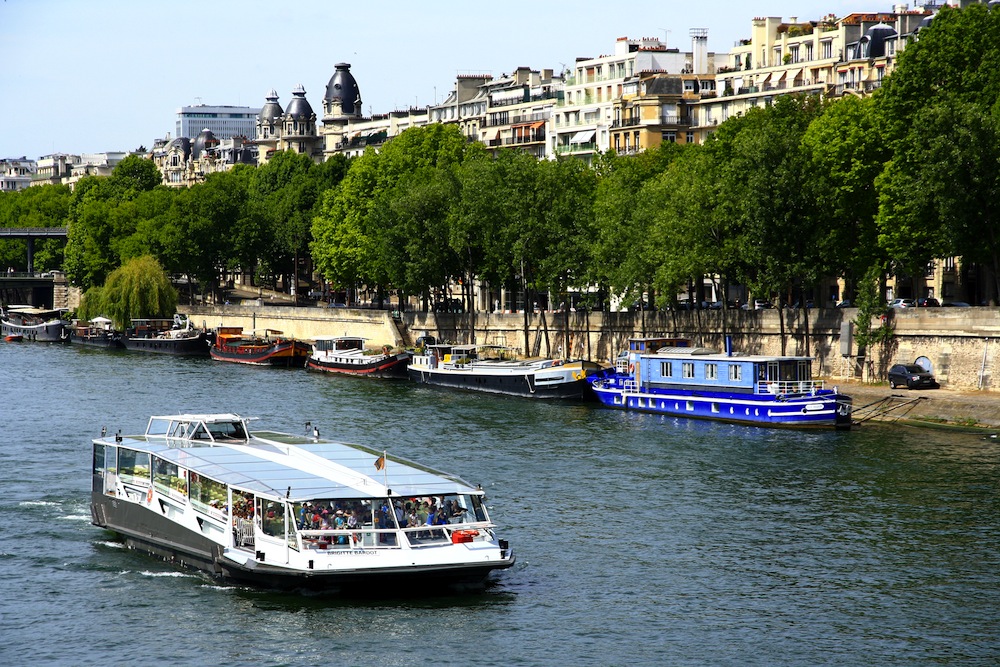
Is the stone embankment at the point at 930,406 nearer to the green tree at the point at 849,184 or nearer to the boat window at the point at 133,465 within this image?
the green tree at the point at 849,184

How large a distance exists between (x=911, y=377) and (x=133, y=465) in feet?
130

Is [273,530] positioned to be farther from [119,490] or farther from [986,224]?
[986,224]

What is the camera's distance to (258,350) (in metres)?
110

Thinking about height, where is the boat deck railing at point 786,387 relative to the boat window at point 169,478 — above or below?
above

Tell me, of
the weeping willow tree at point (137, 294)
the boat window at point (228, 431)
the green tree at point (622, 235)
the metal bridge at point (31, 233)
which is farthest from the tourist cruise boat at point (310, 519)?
the metal bridge at point (31, 233)

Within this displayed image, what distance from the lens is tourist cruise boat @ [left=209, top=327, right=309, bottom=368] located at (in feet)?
354

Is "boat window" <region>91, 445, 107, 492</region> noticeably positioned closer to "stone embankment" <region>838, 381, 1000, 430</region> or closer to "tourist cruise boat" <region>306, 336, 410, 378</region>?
"stone embankment" <region>838, 381, 1000, 430</region>

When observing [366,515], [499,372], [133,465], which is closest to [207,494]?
Result: [133,465]

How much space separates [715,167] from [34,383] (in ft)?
138

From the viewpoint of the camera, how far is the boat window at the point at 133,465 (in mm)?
41094

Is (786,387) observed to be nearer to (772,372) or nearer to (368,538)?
(772,372)

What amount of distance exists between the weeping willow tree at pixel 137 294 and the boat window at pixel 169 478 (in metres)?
92.8

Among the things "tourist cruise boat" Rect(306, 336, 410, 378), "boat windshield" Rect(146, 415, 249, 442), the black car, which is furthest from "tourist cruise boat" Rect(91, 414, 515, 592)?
"tourist cruise boat" Rect(306, 336, 410, 378)

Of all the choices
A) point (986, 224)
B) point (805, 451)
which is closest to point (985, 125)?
point (986, 224)
